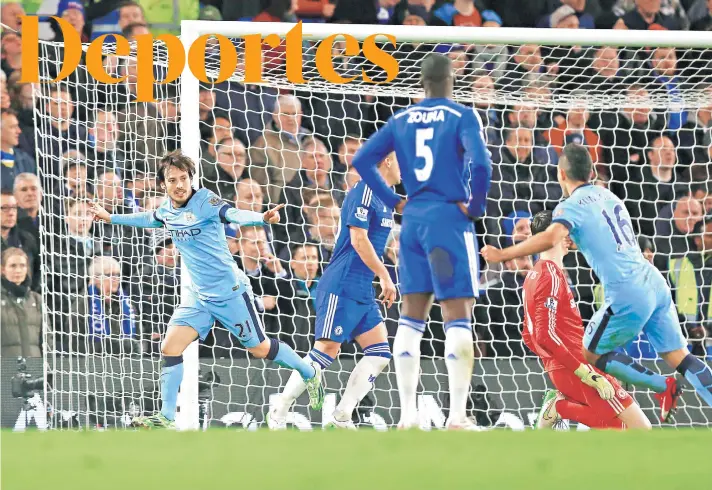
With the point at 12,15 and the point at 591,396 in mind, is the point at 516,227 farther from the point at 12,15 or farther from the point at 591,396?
the point at 12,15

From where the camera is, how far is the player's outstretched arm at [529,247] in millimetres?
5489

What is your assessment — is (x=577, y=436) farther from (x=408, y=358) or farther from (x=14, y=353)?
(x=14, y=353)

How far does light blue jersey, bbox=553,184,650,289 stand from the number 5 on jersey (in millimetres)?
1294

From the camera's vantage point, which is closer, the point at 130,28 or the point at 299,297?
the point at 299,297

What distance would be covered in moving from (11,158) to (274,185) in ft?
7.48

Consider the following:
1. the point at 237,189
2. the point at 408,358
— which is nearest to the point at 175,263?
the point at 237,189

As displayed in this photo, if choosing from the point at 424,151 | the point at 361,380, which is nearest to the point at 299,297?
the point at 361,380

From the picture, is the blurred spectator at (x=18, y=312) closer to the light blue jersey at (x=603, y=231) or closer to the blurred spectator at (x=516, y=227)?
the blurred spectator at (x=516, y=227)

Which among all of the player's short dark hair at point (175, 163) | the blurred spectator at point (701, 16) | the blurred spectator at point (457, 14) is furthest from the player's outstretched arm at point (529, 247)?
the blurred spectator at point (701, 16)

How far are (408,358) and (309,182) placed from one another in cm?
451

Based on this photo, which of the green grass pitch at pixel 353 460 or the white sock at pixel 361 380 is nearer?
the green grass pitch at pixel 353 460

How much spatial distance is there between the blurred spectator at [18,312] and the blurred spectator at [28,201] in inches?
16.9

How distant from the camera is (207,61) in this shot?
8797 millimetres

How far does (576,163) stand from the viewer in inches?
255
